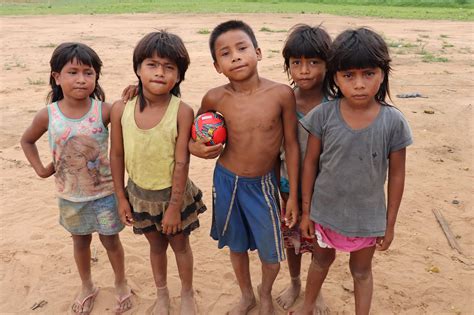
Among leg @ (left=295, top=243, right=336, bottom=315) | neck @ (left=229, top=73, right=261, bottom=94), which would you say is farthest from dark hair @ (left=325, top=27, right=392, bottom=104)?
leg @ (left=295, top=243, right=336, bottom=315)

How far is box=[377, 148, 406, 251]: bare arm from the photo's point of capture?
2193 millimetres

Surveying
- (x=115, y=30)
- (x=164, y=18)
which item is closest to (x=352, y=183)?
(x=115, y=30)

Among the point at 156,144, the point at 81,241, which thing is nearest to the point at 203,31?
the point at 81,241

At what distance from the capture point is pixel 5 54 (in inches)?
476

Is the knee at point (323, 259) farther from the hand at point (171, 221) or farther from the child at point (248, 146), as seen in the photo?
the hand at point (171, 221)

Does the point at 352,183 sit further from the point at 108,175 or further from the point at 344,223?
the point at 108,175

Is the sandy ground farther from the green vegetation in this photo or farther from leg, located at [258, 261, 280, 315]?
the green vegetation

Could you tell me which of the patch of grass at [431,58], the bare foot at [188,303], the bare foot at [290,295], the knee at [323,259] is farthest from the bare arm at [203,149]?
the patch of grass at [431,58]

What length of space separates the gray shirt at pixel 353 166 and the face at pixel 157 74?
30.7 inches

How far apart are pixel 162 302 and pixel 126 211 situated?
2.41 ft

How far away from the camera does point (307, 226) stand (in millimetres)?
2473

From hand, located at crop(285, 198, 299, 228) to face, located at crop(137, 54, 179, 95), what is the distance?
0.94m

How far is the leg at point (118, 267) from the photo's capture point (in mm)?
2891

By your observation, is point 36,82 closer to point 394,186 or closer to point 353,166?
point 353,166
